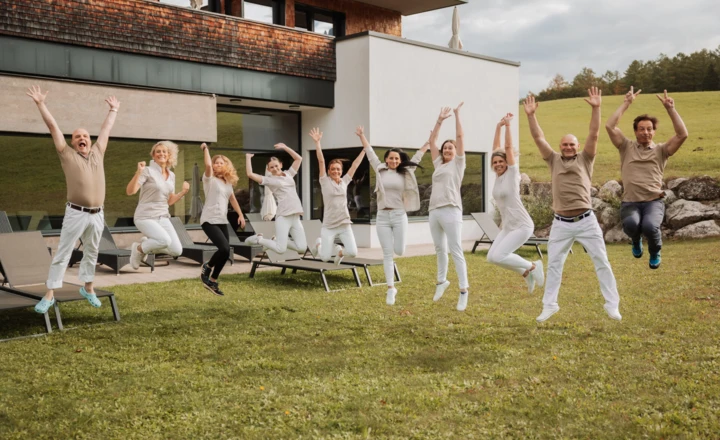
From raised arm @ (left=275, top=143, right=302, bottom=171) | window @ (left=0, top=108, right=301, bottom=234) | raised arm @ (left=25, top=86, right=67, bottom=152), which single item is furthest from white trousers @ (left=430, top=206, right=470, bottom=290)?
window @ (left=0, top=108, right=301, bottom=234)

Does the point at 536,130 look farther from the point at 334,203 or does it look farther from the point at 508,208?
the point at 334,203

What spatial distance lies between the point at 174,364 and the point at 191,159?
1213 cm

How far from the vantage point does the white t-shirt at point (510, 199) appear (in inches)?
322

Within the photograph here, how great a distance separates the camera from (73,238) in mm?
7988

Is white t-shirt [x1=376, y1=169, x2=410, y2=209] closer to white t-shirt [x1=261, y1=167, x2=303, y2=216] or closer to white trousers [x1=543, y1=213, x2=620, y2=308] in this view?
white t-shirt [x1=261, y1=167, x2=303, y2=216]

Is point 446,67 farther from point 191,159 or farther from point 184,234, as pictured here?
point 184,234

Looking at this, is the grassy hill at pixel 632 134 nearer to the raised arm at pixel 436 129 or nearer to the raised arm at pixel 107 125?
the raised arm at pixel 436 129

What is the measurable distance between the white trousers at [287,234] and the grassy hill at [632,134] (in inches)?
782

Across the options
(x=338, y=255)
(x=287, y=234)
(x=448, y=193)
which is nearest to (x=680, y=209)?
(x=338, y=255)

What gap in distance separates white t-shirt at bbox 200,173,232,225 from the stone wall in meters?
13.5

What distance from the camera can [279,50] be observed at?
771 inches

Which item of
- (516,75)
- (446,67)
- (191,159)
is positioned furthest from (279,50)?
(516,75)

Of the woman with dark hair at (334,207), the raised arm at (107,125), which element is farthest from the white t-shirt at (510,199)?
the raised arm at (107,125)

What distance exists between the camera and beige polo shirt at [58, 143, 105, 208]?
7.86m
